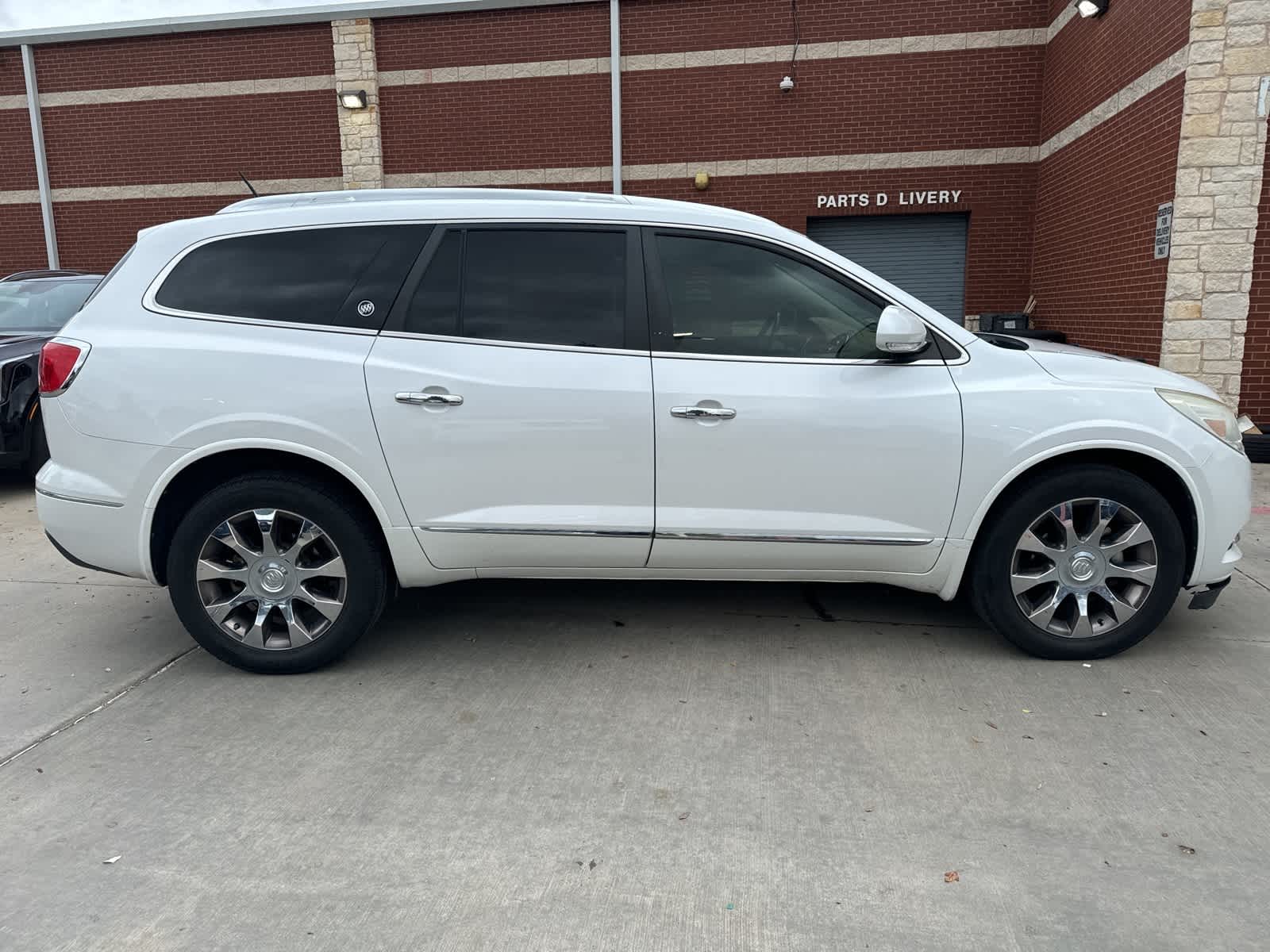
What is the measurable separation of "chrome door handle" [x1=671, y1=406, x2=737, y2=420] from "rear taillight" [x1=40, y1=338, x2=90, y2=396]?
7.80 ft

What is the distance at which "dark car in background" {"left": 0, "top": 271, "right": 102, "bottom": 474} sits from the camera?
6.91 meters

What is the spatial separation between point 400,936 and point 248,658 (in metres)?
1.87

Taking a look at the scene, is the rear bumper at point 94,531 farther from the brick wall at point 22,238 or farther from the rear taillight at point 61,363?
the brick wall at point 22,238

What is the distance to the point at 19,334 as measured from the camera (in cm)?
749

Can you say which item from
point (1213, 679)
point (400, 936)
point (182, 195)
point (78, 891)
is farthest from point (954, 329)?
point (182, 195)

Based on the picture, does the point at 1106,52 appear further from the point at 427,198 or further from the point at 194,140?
the point at 194,140

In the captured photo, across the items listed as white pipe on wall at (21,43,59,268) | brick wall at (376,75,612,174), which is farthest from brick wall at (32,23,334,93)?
brick wall at (376,75,612,174)

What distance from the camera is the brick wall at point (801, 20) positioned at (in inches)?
464

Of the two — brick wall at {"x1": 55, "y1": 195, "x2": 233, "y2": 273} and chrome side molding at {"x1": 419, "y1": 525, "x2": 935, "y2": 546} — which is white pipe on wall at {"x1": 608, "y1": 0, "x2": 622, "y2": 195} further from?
chrome side molding at {"x1": 419, "y1": 525, "x2": 935, "y2": 546}

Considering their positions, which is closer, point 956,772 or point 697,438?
point 956,772

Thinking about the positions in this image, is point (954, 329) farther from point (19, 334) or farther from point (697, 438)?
point (19, 334)

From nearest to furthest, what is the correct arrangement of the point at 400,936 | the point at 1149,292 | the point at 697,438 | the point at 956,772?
the point at 400,936 < the point at 956,772 < the point at 697,438 < the point at 1149,292

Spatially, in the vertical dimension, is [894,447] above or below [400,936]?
above

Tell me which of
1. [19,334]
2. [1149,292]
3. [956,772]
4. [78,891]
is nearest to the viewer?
[78,891]
